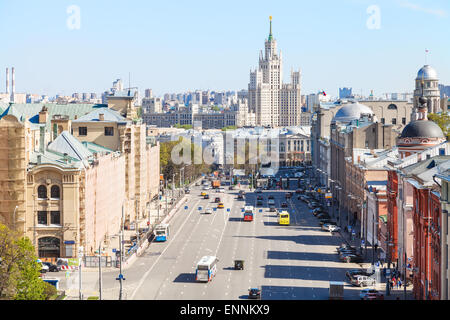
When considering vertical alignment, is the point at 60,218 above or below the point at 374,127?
below

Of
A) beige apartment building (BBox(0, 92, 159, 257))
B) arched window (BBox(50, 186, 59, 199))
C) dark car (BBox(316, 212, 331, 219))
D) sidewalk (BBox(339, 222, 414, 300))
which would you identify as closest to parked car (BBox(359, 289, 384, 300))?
sidewalk (BBox(339, 222, 414, 300))

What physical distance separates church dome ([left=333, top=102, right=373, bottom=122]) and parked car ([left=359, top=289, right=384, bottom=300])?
95.3 metres

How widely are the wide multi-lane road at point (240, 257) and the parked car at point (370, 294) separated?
0.87 m

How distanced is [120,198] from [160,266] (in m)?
30.1

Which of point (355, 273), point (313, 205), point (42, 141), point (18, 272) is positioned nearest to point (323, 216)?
point (313, 205)

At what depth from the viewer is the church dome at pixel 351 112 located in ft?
513

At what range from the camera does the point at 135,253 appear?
82375 mm

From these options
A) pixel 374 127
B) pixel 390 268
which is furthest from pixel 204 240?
pixel 374 127

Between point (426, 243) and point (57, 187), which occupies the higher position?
point (57, 187)

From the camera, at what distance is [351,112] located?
15738cm

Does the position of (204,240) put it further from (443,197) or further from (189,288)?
(443,197)

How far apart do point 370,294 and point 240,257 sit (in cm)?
2318

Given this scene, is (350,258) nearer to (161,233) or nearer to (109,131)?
(161,233)

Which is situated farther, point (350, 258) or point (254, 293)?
point (350, 258)
